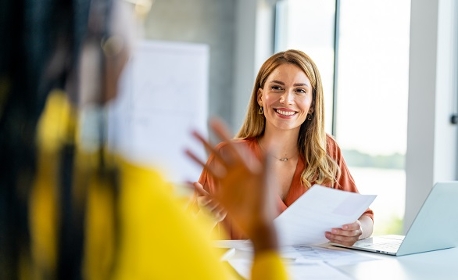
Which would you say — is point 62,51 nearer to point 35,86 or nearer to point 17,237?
point 35,86

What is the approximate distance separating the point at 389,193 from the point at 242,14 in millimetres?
2249

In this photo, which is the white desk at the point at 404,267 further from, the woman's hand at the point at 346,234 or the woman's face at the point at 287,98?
the woman's face at the point at 287,98

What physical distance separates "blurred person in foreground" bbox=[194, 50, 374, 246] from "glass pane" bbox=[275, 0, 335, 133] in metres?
1.26

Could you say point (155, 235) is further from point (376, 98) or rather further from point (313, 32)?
point (313, 32)

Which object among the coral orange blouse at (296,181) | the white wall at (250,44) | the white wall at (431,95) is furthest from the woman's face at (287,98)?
the white wall at (250,44)

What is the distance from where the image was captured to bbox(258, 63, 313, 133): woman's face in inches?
105

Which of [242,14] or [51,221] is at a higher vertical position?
[242,14]

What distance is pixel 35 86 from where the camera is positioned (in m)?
0.57

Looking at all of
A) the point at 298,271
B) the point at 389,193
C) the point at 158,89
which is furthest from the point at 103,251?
the point at 158,89

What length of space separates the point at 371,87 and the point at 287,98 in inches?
50.1

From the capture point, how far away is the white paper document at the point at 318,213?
5.71 feet

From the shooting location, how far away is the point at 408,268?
177cm

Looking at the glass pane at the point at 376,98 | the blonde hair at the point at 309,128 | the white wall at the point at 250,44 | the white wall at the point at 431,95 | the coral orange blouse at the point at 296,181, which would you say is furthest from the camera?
the white wall at the point at 250,44

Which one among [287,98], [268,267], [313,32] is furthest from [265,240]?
[313,32]
